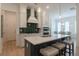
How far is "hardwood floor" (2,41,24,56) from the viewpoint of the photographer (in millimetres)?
2141

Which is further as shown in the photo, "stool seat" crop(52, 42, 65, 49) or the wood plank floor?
"stool seat" crop(52, 42, 65, 49)

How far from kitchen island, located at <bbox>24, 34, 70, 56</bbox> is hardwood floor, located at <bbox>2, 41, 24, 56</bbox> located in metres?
0.14

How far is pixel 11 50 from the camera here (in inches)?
84.3

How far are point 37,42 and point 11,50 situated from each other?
53 cm

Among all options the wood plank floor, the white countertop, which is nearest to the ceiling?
the white countertop

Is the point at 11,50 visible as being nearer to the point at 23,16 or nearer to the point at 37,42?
the point at 37,42

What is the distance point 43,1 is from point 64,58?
1187 millimetres

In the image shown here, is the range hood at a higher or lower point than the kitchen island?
higher

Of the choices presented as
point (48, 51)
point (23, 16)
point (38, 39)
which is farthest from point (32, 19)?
point (48, 51)

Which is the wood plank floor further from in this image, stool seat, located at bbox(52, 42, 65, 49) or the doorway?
stool seat, located at bbox(52, 42, 65, 49)

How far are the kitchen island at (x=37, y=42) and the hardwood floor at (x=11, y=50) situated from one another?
14 cm

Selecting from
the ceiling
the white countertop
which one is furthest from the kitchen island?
the ceiling

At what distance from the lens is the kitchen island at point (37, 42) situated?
7.09 ft

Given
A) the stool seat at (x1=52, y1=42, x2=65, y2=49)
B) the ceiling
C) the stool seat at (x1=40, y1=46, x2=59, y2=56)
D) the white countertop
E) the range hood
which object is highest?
the ceiling
